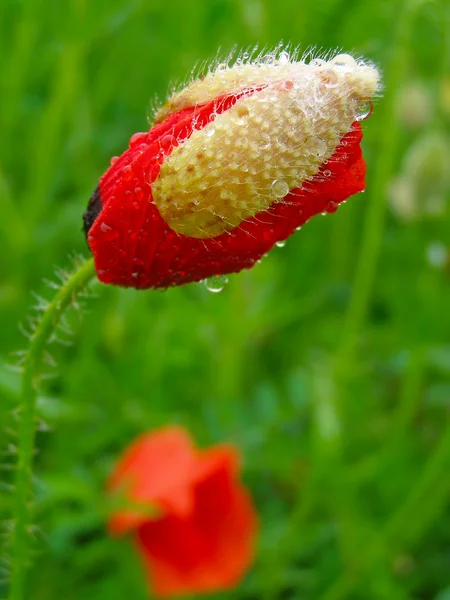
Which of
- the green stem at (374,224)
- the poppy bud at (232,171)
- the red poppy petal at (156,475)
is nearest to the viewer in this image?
the poppy bud at (232,171)

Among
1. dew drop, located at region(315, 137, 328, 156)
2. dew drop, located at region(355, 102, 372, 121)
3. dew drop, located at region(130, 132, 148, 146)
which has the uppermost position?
dew drop, located at region(130, 132, 148, 146)

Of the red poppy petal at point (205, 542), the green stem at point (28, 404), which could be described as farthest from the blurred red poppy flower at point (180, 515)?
the green stem at point (28, 404)

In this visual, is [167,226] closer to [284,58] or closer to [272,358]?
[284,58]

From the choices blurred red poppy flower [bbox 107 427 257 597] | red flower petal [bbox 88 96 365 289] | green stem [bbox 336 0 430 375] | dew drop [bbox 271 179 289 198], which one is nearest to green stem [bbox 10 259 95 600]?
red flower petal [bbox 88 96 365 289]

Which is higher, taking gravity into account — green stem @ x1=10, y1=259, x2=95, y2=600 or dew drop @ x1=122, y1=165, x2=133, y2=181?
dew drop @ x1=122, y1=165, x2=133, y2=181

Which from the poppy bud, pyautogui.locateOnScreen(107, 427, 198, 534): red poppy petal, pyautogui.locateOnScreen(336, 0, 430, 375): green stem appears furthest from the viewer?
pyautogui.locateOnScreen(336, 0, 430, 375): green stem

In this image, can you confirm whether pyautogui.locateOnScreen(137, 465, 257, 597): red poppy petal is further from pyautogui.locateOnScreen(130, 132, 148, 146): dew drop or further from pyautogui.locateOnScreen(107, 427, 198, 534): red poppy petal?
pyautogui.locateOnScreen(130, 132, 148, 146): dew drop

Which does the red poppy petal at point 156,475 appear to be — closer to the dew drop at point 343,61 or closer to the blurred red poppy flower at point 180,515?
the blurred red poppy flower at point 180,515

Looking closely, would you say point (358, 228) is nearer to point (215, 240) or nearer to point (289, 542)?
point (289, 542)
